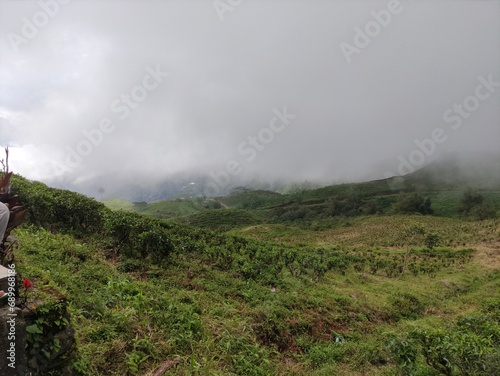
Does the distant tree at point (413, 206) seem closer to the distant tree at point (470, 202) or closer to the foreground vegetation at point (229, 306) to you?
the distant tree at point (470, 202)

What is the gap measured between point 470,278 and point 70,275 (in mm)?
26232

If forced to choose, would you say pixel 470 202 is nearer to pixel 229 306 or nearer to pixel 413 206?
pixel 413 206

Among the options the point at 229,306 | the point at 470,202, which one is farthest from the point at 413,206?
the point at 229,306

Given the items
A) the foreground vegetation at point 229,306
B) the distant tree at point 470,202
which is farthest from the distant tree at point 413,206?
the foreground vegetation at point 229,306

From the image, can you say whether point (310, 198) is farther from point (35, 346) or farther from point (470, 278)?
point (35, 346)

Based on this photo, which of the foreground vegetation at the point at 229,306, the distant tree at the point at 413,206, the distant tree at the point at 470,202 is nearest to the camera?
the foreground vegetation at the point at 229,306

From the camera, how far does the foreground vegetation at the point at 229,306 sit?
17.8 ft

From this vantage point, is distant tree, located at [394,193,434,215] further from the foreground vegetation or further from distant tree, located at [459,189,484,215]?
the foreground vegetation

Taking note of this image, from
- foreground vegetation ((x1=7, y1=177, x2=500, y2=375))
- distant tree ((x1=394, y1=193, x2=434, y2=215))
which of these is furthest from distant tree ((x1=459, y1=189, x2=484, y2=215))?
foreground vegetation ((x1=7, y1=177, x2=500, y2=375))

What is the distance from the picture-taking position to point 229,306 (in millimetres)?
9125

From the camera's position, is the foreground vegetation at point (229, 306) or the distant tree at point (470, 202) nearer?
the foreground vegetation at point (229, 306)

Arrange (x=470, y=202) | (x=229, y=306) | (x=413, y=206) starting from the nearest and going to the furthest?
1. (x=229, y=306)
2. (x=413, y=206)
3. (x=470, y=202)

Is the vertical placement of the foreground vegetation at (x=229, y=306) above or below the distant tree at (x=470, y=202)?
above

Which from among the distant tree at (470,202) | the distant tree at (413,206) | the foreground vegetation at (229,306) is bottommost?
the distant tree at (470,202)
